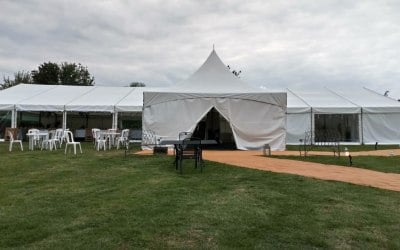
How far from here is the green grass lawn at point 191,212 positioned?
359 centimetres

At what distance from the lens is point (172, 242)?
352 cm

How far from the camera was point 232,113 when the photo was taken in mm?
13984

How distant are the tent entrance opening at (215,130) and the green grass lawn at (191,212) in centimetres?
899

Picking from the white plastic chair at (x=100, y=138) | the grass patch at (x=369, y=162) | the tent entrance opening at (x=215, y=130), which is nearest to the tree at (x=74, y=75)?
the tent entrance opening at (x=215, y=130)

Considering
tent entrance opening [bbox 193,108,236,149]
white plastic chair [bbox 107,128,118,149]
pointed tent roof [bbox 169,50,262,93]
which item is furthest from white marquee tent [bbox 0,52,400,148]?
tent entrance opening [bbox 193,108,236,149]

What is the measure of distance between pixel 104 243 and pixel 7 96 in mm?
17802

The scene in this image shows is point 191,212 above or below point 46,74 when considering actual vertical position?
below

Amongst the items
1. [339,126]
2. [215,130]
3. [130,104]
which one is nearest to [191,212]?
[215,130]

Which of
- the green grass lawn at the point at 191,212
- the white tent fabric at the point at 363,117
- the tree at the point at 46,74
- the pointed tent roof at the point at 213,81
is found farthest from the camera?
the tree at the point at 46,74

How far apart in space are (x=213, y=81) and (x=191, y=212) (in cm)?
1096

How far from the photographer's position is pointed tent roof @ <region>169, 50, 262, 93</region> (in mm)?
14602

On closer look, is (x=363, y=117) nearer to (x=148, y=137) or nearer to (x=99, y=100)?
(x=148, y=137)

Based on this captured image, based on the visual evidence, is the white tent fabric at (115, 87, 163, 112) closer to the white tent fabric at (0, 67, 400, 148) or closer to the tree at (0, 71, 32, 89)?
the white tent fabric at (0, 67, 400, 148)

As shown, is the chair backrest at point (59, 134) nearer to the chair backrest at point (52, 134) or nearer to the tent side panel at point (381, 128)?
the chair backrest at point (52, 134)
